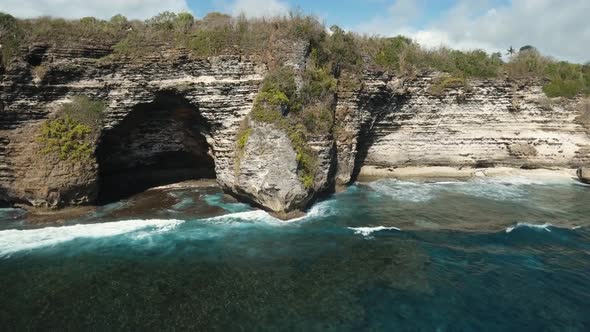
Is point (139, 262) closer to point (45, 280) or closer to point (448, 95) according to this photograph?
point (45, 280)

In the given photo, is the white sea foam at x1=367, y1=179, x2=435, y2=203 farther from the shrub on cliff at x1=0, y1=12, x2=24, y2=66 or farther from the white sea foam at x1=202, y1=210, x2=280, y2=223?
the shrub on cliff at x1=0, y1=12, x2=24, y2=66

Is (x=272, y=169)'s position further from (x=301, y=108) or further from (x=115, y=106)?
(x=115, y=106)

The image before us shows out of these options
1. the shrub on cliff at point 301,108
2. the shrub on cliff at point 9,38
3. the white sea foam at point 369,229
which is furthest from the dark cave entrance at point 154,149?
the white sea foam at point 369,229

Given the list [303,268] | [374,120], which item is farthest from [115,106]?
[374,120]

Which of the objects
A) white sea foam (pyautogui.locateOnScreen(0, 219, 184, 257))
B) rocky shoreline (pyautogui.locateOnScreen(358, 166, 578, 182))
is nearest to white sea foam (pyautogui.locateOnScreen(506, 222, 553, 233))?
rocky shoreline (pyautogui.locateOnScreen(358, 166, 578, 182))

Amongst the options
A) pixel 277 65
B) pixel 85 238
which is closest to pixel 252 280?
pixel 85 238

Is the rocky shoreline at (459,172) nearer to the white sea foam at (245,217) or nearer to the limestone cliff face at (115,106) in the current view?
the white sea foam at (245,217)
